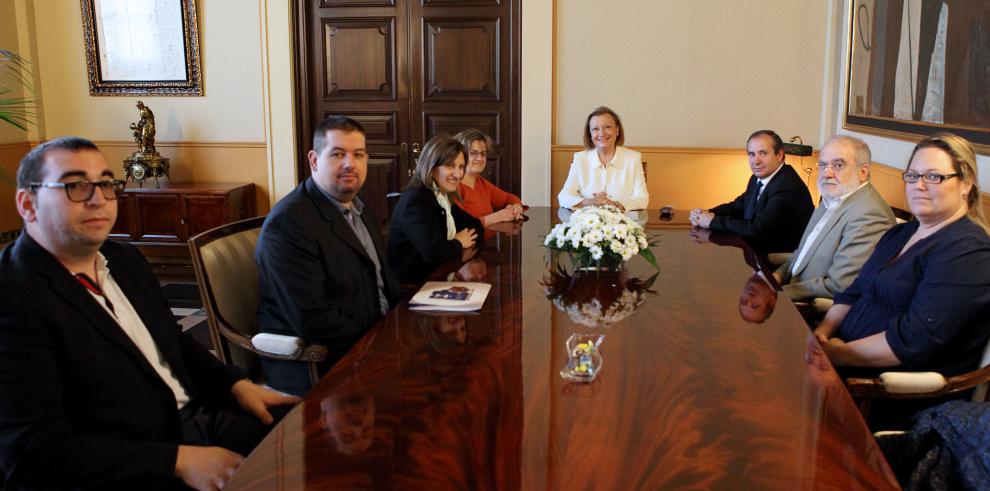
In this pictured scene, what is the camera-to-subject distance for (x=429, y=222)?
11.4ft

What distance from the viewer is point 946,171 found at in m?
2.48

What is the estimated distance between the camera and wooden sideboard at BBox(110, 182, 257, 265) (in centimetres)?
605

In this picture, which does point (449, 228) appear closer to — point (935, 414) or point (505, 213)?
point (505, 213)

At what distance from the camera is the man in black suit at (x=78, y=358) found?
5.36 ft

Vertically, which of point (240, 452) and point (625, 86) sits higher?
point (625, 86)

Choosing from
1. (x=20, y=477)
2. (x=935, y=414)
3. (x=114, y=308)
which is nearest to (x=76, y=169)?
(x=114, y=308)

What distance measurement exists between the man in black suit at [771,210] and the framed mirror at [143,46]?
4130 mm

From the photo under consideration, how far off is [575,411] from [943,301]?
1.30m

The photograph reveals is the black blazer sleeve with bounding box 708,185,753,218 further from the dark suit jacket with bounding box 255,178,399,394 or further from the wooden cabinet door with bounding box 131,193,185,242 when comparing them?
the wooden cabinet door with bounding box 131,193,185,242

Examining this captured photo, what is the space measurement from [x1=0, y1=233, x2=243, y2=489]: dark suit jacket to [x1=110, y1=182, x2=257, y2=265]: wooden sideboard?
4322 millimetres

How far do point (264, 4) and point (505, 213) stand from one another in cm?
307

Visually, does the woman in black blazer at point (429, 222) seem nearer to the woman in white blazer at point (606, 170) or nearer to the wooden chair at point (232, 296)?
the wooden chair at point (232, 296)

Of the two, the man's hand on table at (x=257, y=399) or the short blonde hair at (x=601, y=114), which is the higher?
the short blonde hair at (x=601, y=114)

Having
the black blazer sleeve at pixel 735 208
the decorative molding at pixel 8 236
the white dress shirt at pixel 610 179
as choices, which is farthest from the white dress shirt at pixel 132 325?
the decorative molding at pixel 8 236
